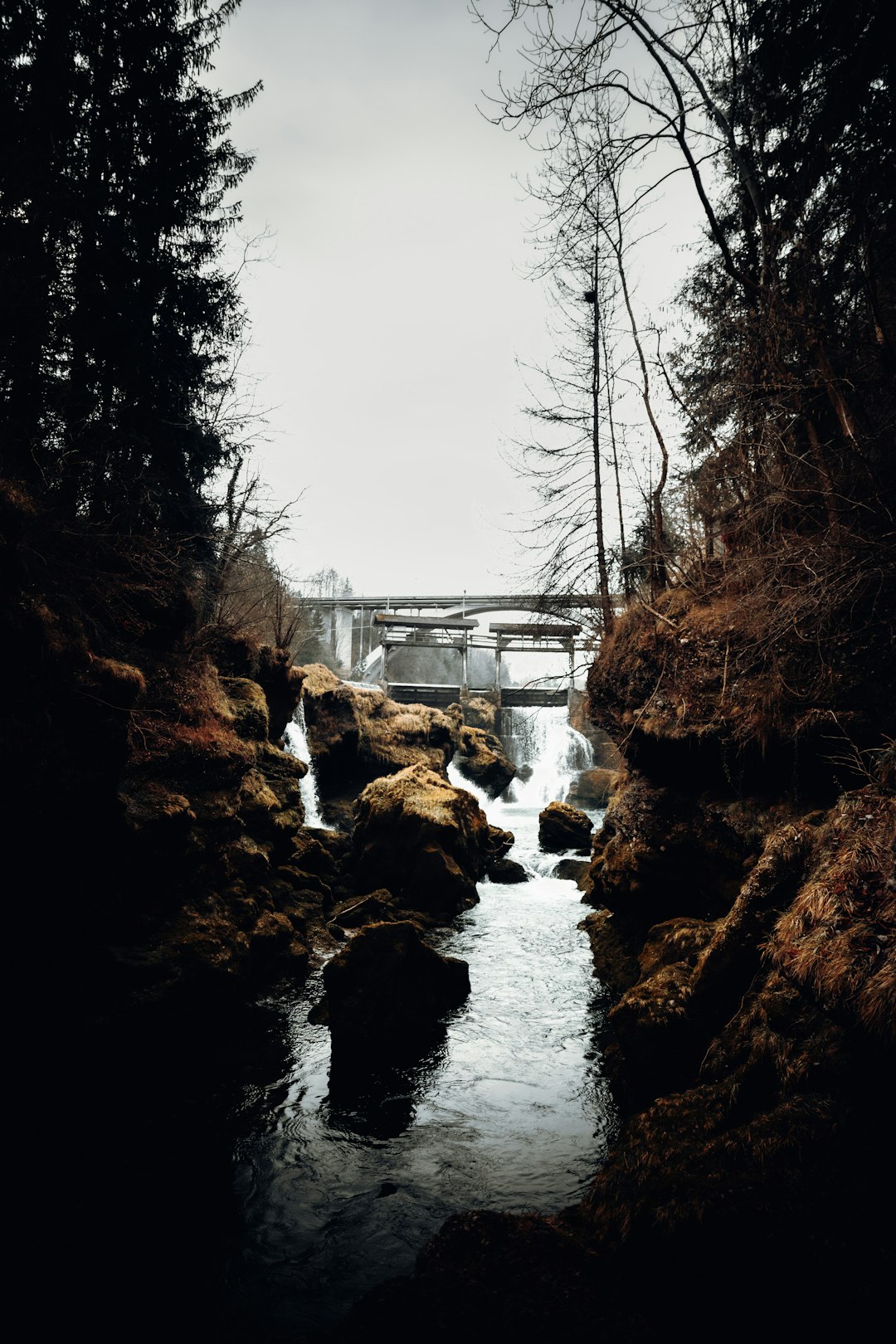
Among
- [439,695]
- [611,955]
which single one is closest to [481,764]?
[439,695]

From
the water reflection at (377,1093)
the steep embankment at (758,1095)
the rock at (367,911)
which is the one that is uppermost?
the steep embankment at (758,1095)

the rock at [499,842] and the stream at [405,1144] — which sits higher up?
the stream at [405,1144]

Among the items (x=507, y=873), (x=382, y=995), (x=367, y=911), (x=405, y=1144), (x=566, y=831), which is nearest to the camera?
(x=405, y=1144)

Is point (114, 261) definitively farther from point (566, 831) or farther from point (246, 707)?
point (566, 831)

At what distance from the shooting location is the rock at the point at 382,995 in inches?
262

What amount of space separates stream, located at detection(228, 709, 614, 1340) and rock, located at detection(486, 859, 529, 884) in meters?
6.09

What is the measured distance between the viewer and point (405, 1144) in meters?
5.30

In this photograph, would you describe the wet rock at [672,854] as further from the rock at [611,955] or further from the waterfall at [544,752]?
the waterfall at [544,752]

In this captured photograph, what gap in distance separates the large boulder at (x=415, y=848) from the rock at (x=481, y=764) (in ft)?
43.1

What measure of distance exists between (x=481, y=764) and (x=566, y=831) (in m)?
8.87

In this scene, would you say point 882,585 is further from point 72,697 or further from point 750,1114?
point 72,697

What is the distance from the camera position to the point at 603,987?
352 inches

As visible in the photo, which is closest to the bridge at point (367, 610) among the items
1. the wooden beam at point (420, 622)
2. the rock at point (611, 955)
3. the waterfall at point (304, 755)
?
the wooden beam at point (420, 622)

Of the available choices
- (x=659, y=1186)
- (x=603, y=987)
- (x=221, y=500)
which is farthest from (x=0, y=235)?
(x=603, y=987)
